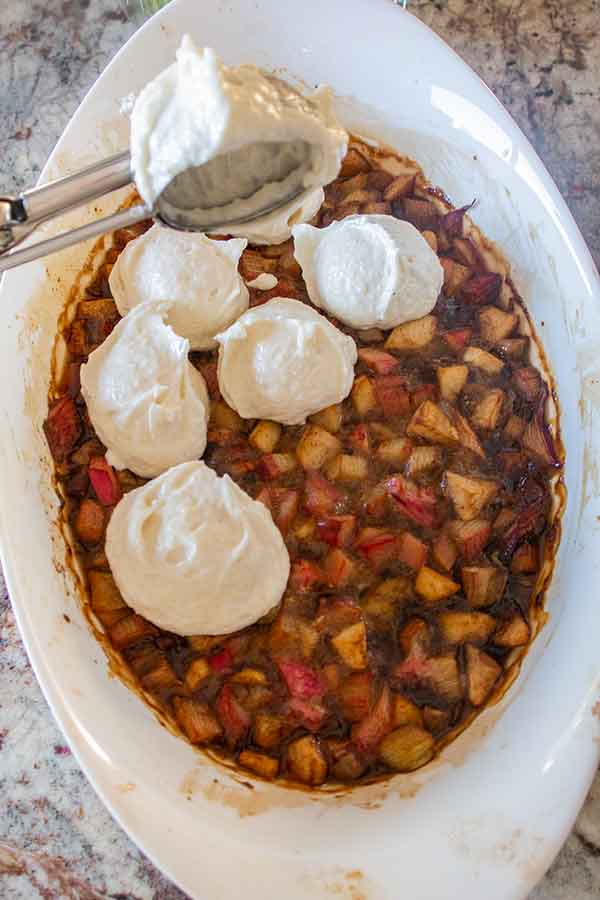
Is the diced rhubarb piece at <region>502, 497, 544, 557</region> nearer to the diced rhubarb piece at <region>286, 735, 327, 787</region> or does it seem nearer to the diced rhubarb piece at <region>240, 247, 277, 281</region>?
the diced rhubarb piece at <region>286, 735, 327, 787</region>

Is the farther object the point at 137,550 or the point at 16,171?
the point at 16,171

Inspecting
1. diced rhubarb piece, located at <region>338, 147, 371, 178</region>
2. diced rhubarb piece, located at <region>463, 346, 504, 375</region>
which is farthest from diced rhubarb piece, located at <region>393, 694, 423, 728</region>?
diced rhubarb piece, located at <region>338, 147, 371, 178</region>

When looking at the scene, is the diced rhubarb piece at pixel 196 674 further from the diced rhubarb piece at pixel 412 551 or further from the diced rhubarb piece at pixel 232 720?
the diced rhubarb piece at pixel 412 551

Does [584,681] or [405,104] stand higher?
[405,104]

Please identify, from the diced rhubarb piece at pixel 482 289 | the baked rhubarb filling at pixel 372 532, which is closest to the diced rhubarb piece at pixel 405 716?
the baked rhubarb filling at pixel 372 532

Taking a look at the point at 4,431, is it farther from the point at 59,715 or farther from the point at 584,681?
the point at 584,681

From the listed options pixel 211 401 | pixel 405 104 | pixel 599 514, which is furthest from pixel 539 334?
pixel 211 401
